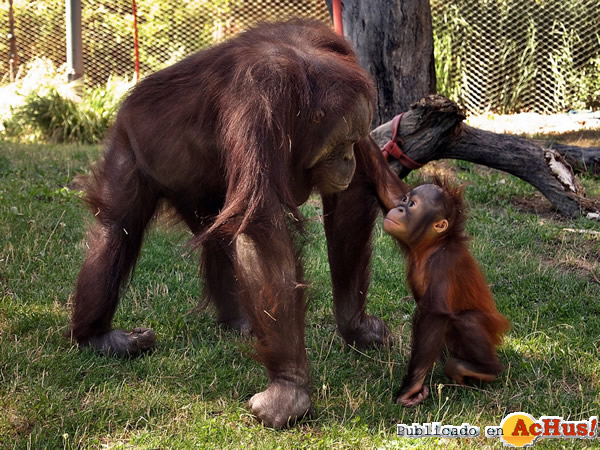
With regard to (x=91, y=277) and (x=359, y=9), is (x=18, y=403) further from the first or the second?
(x=359, y=9)

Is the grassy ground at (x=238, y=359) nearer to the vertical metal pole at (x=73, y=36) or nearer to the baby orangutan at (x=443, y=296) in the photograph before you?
the baby orangutan at (x=443, y=296)

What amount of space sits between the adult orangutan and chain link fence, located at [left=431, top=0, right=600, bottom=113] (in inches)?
275

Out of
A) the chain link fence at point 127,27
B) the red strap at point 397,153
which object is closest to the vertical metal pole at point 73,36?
the chain link fence at point 127,27

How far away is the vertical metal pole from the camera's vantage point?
8.70m

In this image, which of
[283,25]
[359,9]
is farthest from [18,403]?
[359,9]

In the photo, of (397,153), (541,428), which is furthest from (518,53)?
(541,428)

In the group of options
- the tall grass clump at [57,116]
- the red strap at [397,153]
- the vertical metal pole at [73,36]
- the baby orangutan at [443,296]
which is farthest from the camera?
the vertical metal pole at [73,36]

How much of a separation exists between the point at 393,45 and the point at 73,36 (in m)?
A: 4.33

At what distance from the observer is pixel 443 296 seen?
299 centimetres

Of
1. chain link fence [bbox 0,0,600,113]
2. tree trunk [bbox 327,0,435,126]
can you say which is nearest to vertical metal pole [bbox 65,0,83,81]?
chain link fence [bbox 0,0,600,113]

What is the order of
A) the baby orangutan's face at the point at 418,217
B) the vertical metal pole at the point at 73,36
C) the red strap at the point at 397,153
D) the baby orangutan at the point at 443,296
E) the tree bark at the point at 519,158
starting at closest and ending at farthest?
the baby orangutan at the point at 443,296 < the baby orangutan's face at the point at 418,217 < the red strap at the point at 397,153 < the tree bark at the point at 519,158 < the vertical metal pole at the point at 73,36

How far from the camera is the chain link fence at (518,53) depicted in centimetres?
991

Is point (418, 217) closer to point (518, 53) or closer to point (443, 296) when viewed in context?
point (443, 296)

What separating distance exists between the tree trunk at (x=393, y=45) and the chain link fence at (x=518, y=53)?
394 centimetres
